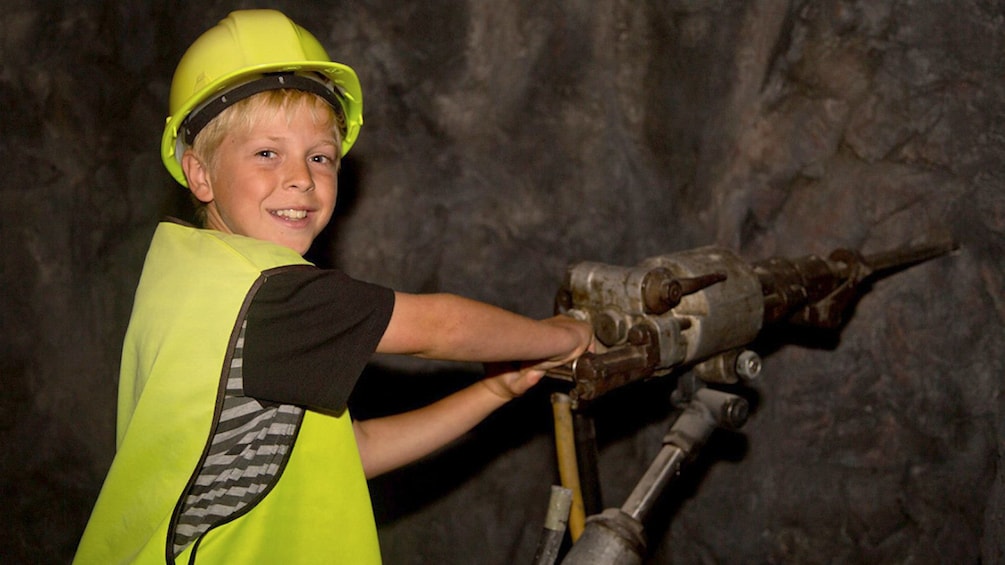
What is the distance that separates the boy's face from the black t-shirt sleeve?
0.18 meters

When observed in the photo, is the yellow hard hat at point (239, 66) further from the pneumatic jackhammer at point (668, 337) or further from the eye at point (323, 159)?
the pneumatic jackhammer at point (668, 337)

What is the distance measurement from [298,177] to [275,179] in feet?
0.11

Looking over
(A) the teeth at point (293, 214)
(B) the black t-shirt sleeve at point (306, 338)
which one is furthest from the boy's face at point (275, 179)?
(B) the black t-shirt sleeve at point (306, 338)

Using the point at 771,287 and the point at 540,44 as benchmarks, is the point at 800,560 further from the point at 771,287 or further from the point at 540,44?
the point at 540,44

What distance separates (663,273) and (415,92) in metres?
1.11

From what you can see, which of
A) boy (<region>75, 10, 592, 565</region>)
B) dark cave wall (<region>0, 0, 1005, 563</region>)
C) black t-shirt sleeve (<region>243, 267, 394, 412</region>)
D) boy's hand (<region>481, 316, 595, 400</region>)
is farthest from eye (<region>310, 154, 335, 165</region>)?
dark cave wall (<region>0, 0, 1005, 563</region>)

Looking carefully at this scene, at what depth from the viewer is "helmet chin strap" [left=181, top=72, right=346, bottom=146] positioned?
1.23m

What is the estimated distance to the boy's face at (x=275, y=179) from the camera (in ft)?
4.04

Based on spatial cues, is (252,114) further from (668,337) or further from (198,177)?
(668,337)

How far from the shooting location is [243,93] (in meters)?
1.23

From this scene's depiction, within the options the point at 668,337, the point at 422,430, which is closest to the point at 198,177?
the point at 422,430

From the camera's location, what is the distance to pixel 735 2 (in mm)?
2021

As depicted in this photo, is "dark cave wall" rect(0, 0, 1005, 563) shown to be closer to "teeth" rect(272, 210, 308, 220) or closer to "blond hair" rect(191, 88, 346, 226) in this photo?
"blond hair" rect(191, 88, 346, 226)

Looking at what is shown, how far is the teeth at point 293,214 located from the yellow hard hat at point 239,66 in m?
0.17
